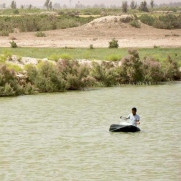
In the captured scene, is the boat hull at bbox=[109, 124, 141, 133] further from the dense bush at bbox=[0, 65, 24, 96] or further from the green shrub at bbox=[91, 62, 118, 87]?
the green shrub at bbox=[91, 62, 118, 87]

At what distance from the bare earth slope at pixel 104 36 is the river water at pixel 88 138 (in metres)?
26.4

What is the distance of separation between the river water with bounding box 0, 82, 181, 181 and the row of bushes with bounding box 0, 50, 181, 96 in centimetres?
107

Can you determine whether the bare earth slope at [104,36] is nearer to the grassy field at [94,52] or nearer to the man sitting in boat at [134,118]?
the grassy field at [94,52]

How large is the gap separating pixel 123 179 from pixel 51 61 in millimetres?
22305

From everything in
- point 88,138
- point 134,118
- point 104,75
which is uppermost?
point 134,118

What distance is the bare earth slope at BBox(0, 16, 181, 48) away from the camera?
→ 59188mm

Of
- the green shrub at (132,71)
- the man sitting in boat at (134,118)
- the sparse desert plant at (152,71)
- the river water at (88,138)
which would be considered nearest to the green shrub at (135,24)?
the sparse desert plant at (152,71)

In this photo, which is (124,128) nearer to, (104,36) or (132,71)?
(132,71)

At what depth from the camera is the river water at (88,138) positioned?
16.5m

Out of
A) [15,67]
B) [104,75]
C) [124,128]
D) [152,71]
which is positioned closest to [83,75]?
[104,75]

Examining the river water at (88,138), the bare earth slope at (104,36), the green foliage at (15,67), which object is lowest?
the river water at (88,138)

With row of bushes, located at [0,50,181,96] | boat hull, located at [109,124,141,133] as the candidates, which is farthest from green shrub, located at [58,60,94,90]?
boat hull, located at [109,124,141,133]

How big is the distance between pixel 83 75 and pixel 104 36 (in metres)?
34.3

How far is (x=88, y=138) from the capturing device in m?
21.3
